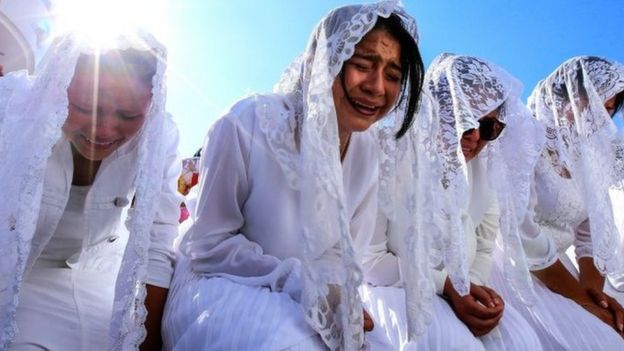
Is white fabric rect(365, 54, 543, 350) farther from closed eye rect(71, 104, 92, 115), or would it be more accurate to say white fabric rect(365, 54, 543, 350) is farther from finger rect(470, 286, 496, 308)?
closed eye rect(71, 104, 92, 115)

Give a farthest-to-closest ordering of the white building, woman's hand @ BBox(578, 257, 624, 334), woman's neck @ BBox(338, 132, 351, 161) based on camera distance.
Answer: the white building
woman's hand @ BBox(578, 257, 624, 334)
woman's neck @ BBox(338, 132, 351, 161)

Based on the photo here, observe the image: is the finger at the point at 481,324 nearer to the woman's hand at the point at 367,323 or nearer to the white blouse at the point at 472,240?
the white blouse at the point at 472,240

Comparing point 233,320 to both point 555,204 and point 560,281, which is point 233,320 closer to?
point 560,281

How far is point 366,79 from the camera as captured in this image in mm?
1632

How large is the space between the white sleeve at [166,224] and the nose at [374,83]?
2.17ft

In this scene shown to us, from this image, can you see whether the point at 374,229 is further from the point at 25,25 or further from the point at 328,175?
the point at 25,25

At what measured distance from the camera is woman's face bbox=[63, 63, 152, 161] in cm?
138

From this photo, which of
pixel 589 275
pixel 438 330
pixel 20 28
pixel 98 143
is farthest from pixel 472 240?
pixel 20 28

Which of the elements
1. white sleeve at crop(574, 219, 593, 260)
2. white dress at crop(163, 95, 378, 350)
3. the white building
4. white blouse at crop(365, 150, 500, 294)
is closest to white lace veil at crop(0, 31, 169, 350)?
white dress at crop(163, 95, 378, 350)

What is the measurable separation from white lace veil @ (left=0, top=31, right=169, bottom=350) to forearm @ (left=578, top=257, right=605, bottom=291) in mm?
2205

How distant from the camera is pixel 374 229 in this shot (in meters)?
1.89

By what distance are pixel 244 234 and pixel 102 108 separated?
59cm

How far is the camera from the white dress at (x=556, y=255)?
205cm

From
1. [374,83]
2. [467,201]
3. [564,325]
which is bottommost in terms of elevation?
[564,325]
